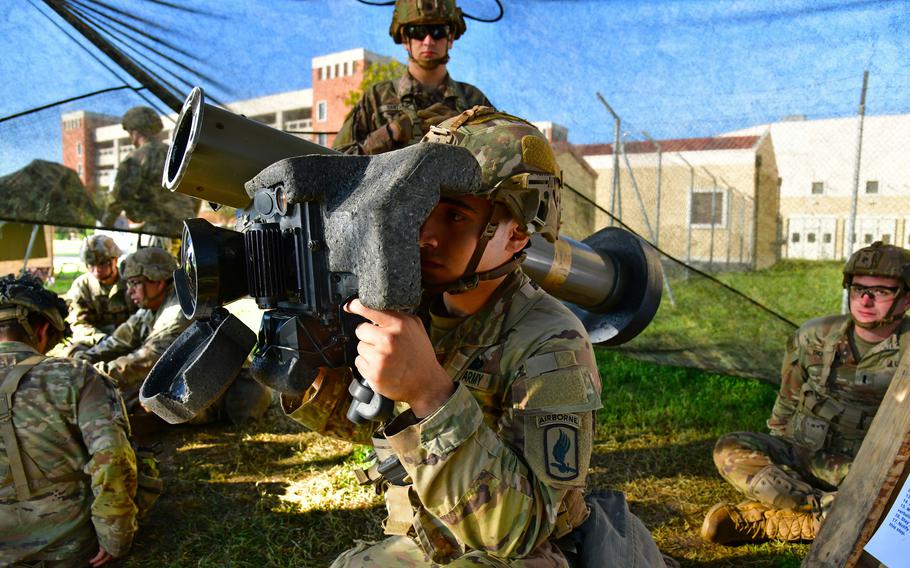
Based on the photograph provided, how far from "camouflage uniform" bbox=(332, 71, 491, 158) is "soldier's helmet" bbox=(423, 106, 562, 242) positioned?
2.21m

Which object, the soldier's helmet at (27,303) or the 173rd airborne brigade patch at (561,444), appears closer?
the 173rd airborne brigade patch at (561,444)

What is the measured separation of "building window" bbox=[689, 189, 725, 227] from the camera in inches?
191

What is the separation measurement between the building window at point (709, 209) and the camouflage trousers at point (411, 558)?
11.9ft

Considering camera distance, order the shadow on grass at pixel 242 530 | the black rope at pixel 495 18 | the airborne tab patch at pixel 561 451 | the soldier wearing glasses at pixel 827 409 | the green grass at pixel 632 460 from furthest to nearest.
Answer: the black rope at pixel 495 18 → the soldier wearing glasses at pixel 827 409 → the green grass at pixel 632 460 → the shadow on grass at pixel 242 530 → the airborne tab patch at pixel 561 451

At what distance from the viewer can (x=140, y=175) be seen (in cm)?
510

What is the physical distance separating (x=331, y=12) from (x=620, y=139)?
93.6 inches

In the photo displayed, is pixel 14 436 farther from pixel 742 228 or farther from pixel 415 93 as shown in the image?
pixel 742 228

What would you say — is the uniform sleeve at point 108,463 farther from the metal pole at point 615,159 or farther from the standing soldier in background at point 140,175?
the metal pole at point 615,159

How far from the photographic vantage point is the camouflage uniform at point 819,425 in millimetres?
3709

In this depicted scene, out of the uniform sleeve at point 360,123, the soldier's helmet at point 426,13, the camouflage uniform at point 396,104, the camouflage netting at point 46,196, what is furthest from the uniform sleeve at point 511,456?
the camouflage netting at point 46,196

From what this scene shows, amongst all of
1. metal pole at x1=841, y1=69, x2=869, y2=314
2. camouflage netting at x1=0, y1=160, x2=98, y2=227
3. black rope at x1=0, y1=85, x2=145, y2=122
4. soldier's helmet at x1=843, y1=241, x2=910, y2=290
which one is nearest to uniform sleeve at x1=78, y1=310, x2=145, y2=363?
camouflage netting at x1=0, y1=160, x2=98, y2=227

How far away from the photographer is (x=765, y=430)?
4926 millimetres

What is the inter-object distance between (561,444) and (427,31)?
3153mm

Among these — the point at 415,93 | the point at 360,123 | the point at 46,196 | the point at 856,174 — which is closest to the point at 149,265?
the point at 46,196
